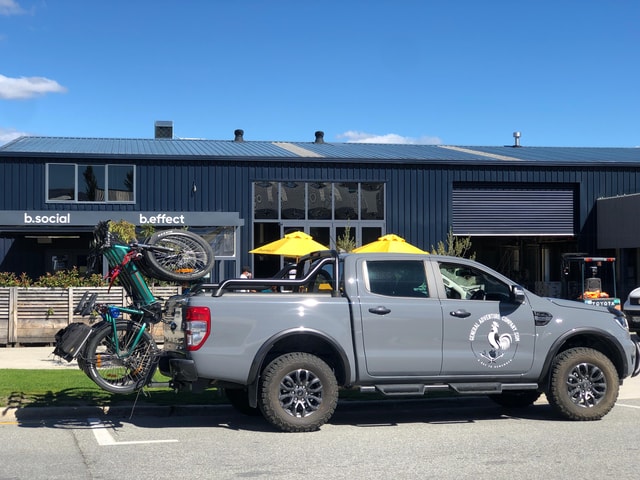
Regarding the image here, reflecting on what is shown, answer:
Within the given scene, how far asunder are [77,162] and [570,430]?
2016 centimetres

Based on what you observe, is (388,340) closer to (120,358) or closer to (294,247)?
(120,358)

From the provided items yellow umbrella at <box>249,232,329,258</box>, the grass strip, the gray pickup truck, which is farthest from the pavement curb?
yellow umbrella at <box>249,232,329,258</box>

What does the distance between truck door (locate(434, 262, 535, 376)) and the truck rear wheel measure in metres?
0.42

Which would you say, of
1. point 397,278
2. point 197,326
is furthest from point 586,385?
point 197,326

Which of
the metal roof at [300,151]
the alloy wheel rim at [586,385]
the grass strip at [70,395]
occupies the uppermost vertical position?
the metal roof at [300,151]

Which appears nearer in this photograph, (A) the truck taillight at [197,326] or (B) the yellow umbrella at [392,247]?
(A) the truck taillight at [197,326]

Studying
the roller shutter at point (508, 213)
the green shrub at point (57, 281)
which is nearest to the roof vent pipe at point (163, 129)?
the roller shutter at point (508, 213)

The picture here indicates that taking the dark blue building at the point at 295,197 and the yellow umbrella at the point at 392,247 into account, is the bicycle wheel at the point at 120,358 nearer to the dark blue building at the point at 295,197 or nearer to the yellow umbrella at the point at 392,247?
the yellow umbrella at the point at 392,247

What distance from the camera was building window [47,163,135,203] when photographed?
82.5ft

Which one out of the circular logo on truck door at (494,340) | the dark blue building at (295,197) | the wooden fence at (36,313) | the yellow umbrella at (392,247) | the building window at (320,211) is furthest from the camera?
the building window at (320,211)

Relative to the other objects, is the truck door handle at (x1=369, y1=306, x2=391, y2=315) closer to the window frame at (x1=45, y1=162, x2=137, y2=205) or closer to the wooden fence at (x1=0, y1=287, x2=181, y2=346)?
the wooden fence at (x1=0, y1=287, x2=181, y2=346)

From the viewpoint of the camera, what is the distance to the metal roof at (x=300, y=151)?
85.1 feet

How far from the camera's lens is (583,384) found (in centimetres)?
908

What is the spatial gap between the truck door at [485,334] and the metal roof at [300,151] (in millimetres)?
17719
